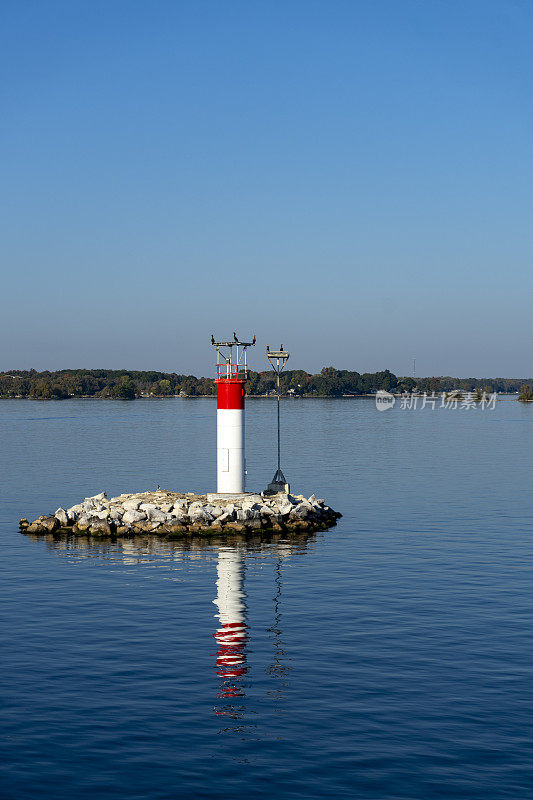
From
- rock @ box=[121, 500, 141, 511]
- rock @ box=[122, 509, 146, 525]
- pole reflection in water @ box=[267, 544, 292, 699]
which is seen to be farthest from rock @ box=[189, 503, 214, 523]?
pole reflection in water @ box=[267, 544, 292, 699]

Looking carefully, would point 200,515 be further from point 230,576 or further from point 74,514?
point 230,576

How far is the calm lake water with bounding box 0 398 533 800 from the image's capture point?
560 inches

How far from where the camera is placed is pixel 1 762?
14602 millimetres

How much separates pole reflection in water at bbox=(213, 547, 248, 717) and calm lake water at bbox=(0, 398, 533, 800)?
82 millimetres

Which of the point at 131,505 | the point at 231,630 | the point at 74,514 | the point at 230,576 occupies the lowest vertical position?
the point at 230,576

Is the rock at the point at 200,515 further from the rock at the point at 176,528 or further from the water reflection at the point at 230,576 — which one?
the water reflection at the point at 230,576

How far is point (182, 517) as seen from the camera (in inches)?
1535

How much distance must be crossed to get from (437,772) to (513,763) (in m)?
1.37

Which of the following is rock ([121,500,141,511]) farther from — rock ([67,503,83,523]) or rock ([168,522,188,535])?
rock ([168,522,188,535])

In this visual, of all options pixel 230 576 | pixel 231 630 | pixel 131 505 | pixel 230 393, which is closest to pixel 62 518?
pixel 131 505

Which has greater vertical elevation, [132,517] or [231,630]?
[132,517]

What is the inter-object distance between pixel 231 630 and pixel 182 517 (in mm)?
16306

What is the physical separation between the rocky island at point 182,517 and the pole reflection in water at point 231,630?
4746 mm

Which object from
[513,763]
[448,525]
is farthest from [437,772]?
[448,525]
